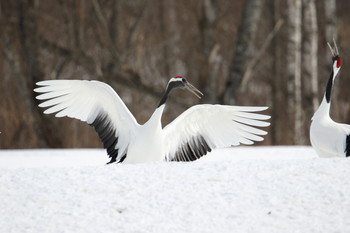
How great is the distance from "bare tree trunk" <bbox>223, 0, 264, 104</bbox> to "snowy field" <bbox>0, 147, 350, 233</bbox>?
7940 mm

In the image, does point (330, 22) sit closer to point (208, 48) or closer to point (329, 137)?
point (208, 48)

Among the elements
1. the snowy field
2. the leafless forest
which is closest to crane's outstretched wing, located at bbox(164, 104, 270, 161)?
the snowy field

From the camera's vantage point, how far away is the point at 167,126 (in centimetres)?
746

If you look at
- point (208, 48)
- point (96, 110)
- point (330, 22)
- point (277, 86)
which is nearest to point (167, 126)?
point (96, 110)

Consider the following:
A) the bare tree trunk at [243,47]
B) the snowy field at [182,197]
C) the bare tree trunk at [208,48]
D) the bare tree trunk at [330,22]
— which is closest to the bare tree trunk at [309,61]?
the bare tree trunk at [243,47]

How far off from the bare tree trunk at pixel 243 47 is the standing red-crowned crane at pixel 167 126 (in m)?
6.97

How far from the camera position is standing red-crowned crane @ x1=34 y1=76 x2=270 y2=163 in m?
7.35

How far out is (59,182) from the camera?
607 centimetres

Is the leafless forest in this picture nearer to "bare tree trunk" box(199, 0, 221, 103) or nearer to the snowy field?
"bare tree trunk" box(199, 0, 221, 103)

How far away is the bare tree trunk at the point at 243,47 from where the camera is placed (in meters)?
14.5

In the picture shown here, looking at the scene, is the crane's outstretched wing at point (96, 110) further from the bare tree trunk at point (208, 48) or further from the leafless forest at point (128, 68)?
the bare tree trunk at point (208, 48)

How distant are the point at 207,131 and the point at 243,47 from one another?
726 cm

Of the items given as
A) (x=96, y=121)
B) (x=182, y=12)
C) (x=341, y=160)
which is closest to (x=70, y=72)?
(x=182, y=12)

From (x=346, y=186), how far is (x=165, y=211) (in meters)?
1.61
